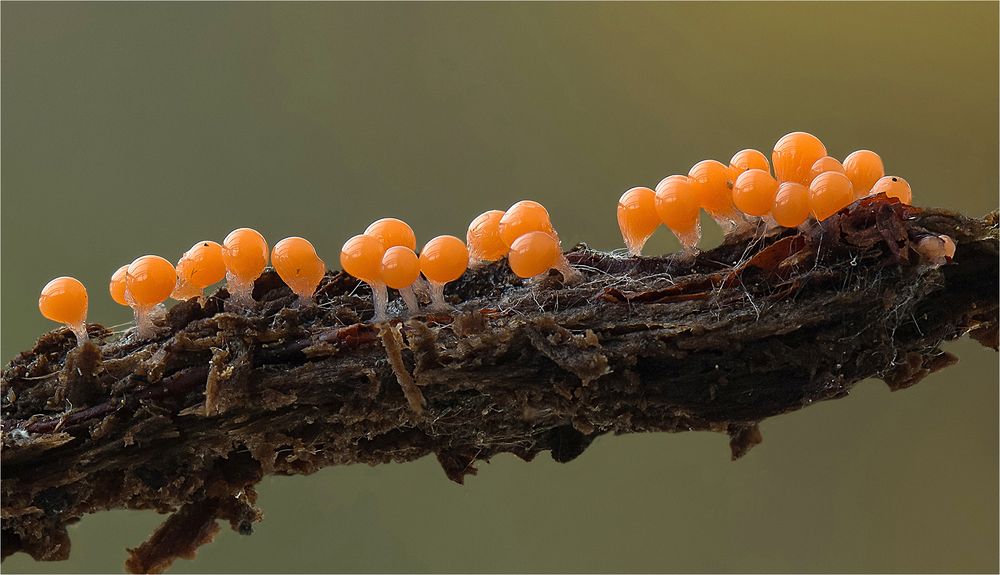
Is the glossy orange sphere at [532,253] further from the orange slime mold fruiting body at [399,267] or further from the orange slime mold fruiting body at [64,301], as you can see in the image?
the orange slime mold fruiting body at [64,301]

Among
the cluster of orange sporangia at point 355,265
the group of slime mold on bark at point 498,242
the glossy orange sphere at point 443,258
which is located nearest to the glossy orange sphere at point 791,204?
the group of slime mold on bark at point 498,242

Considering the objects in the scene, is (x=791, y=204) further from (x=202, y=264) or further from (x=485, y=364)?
(x=202, y=264)

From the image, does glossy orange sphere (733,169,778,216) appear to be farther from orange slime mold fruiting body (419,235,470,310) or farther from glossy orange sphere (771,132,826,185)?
orange slime mold fruiting body (419,235,470,310)

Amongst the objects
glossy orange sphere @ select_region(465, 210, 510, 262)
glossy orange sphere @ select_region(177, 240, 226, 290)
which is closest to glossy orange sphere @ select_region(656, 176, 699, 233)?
glossy orange sphere @ select_region(465, 210, 510, 262)

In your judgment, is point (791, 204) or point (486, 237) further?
point (486, 237)

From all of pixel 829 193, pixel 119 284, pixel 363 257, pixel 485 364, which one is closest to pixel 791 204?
pixel 829 193

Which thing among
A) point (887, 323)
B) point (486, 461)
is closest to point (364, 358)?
point (486, 461)
